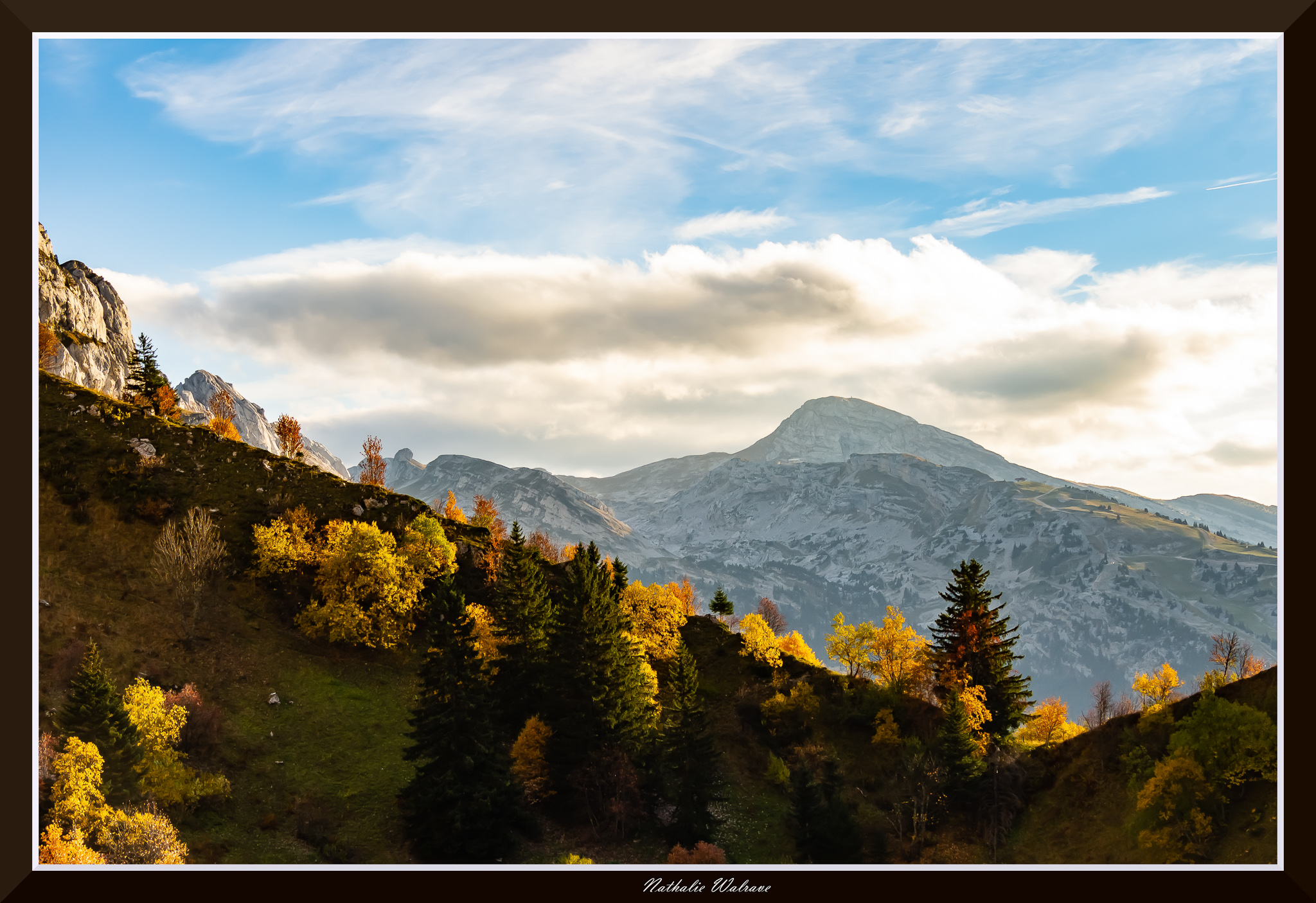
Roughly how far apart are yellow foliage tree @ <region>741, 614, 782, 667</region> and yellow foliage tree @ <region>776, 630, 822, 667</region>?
229cm

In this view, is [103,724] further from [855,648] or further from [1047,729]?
[1047,729]

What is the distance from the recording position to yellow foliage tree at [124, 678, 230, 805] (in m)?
53.6

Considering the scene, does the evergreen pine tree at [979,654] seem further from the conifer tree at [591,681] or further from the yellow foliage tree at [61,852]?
the yellow foliage tree at [61,852]

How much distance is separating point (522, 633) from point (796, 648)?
4558 cm

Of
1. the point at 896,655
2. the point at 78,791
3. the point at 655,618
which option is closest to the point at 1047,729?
the point at 896,655

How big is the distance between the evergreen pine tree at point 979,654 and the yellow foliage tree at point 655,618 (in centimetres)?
2971

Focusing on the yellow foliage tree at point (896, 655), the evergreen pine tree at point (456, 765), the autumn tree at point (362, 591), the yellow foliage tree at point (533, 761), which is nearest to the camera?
the evergreen pine tree at point (456, 765)

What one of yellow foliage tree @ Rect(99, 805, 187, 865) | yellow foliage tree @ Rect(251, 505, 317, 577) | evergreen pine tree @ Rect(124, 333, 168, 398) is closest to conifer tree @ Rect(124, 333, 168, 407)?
evergreen pine tree @ Rect(124, 333, 168, 398)

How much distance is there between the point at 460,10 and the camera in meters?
27.5

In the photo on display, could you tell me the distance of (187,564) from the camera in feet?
253

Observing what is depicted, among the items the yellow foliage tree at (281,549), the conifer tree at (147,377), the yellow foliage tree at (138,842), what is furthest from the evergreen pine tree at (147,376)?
the yellow foliage tree at (138,842)

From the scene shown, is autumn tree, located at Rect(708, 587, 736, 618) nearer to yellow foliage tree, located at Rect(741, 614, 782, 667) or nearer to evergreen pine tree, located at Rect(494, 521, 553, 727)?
yellow foliage tree, located at Rect(741, 614, 782, 667)

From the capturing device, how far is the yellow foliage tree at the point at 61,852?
31.2m
